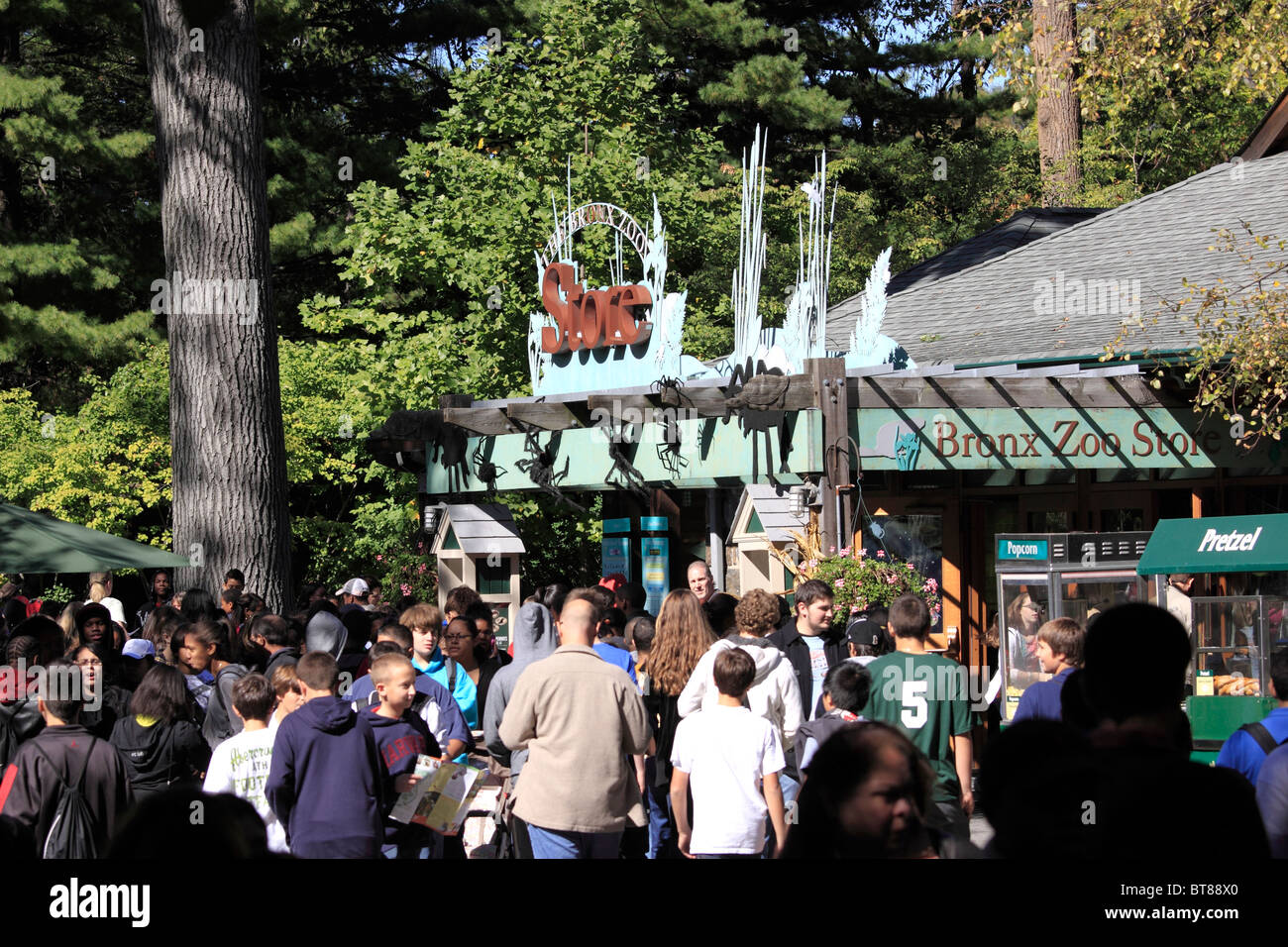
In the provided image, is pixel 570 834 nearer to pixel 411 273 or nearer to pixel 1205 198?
pixel 1205 198

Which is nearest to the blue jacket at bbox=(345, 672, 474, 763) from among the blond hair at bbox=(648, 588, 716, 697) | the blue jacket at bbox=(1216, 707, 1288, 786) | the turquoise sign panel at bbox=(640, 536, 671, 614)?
the blond hair at bbox=(648, 588, 716, 697)

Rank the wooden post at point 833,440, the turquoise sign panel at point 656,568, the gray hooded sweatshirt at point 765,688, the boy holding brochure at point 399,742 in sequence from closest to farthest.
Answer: the boy holding brochure at point 399,742
the gray hooded sweatshirt at point 765,688
the wooden post at point 833,440
the turquoise sign panel at point 656,568

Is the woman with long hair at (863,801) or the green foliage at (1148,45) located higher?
the green foliage at (1148,45)

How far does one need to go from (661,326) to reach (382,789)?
973cm

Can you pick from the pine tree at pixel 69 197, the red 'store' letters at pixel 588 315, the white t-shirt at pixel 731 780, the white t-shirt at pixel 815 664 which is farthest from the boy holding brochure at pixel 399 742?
the pine tree at pixel 69 197

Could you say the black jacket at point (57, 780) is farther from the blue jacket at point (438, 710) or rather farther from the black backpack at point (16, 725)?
the blue jacket at point (438, 710)

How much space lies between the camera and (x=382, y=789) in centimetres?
637

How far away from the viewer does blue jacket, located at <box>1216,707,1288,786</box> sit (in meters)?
5.39

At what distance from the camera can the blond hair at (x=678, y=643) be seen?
7.99m

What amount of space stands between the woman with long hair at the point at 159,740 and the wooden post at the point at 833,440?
6.66 meters

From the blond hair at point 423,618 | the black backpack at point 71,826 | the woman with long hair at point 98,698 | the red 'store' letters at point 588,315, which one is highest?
the red 'store' letters at point 588,315

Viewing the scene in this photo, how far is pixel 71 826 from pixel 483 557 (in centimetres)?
1087

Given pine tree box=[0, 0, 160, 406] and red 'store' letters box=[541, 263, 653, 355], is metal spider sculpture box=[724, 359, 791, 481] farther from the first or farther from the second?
pine tree box=[0, 0, 160, 406]
